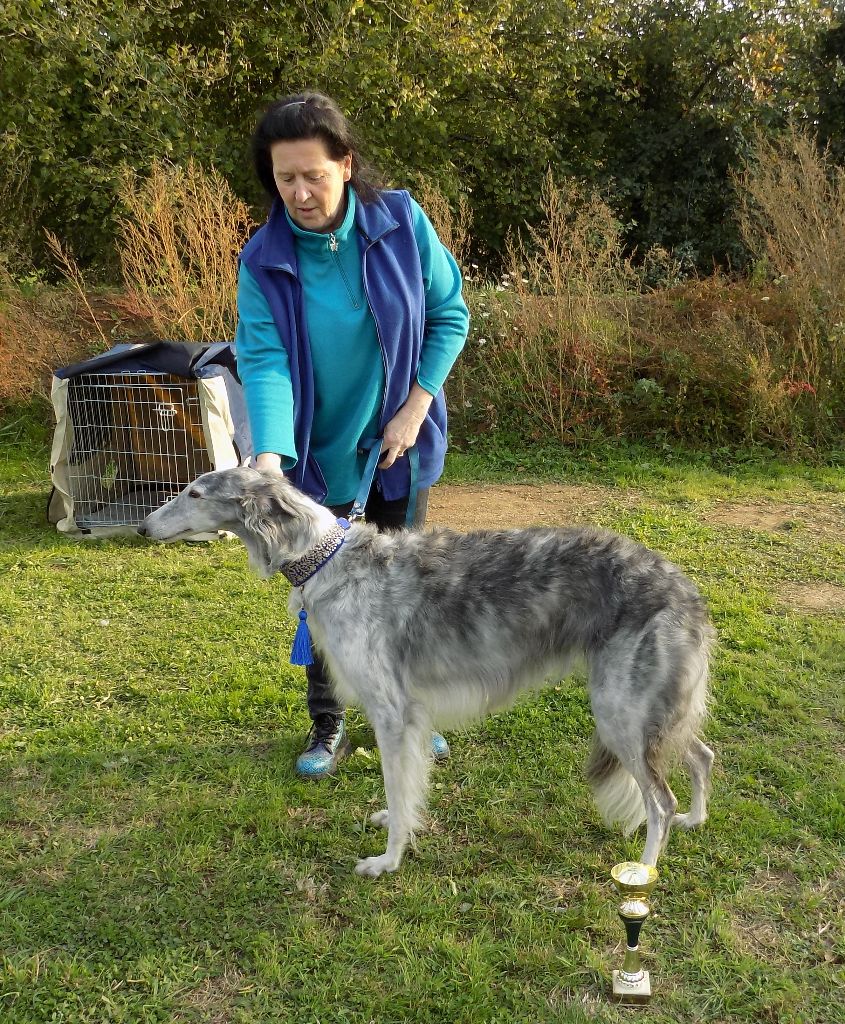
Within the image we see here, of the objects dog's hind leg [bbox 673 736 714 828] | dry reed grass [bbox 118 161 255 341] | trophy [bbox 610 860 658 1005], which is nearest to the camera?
trophy [bbox 610 860 658 1005]

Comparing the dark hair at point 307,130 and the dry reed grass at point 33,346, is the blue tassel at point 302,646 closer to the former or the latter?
the dark hair at point 307,130

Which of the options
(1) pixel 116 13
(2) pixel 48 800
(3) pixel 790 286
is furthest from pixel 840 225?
(1) pixel 116 13

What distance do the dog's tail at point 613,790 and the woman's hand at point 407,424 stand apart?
1348mm

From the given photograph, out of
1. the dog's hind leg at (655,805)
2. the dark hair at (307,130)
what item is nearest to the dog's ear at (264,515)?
the dark hair at (307,130)

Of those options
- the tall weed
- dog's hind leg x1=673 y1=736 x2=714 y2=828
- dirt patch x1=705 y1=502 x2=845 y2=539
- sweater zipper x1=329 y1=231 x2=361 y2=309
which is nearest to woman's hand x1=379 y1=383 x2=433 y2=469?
sweater zipper x1=329 y1=231 x2=361 y2=309

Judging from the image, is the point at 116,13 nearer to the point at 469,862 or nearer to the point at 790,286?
the point at 790,286

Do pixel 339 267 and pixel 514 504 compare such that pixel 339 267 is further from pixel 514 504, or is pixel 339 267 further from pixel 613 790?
pixel 514 504

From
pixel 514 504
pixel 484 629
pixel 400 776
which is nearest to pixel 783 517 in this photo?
pixel 514 504

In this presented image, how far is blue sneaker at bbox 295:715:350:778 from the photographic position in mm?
3682

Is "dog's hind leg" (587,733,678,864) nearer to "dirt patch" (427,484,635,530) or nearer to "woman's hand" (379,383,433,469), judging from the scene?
"woman's hand" (379,383,433,469)

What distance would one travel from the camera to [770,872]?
304cm

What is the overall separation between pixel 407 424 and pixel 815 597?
3.29 meters

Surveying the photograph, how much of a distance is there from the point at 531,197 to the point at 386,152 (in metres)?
2.86

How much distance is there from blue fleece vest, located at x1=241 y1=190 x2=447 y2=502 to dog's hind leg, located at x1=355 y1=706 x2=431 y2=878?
3.69 feet
